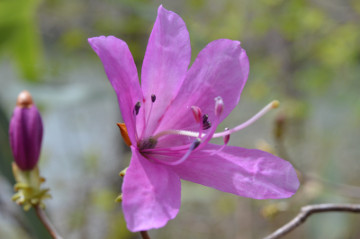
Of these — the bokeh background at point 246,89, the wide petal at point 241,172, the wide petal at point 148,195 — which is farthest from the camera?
the bokeh background at point 246,89

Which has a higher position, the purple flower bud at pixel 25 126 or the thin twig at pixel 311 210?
the purple flower bud at pixel 25 126

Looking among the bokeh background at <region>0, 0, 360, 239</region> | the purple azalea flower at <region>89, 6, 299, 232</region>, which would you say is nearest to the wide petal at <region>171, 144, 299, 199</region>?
the purple azalea flower at <region>89, 6, 299, 232</region>

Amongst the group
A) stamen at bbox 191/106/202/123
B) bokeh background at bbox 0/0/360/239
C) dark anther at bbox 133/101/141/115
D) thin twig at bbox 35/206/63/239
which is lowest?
bokeh background at bbox 0/0/360/239

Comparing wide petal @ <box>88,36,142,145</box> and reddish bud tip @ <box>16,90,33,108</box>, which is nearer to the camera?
wide petal @ <box>88,36,142,145</box>

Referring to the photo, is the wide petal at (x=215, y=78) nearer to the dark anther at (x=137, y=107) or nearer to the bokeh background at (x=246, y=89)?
the dark anther at (x=137, y=107)

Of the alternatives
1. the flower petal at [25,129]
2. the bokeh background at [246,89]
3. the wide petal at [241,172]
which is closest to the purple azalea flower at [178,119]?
the wide petal at [241,172]

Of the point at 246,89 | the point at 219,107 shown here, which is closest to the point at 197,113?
the point at 219,107

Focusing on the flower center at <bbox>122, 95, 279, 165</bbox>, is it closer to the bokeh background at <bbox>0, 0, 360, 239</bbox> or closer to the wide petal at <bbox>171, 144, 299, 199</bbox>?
the wide petal at <bbox>171, 144, 299, 199</bbox>

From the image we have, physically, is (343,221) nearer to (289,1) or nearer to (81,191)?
(289,1)
